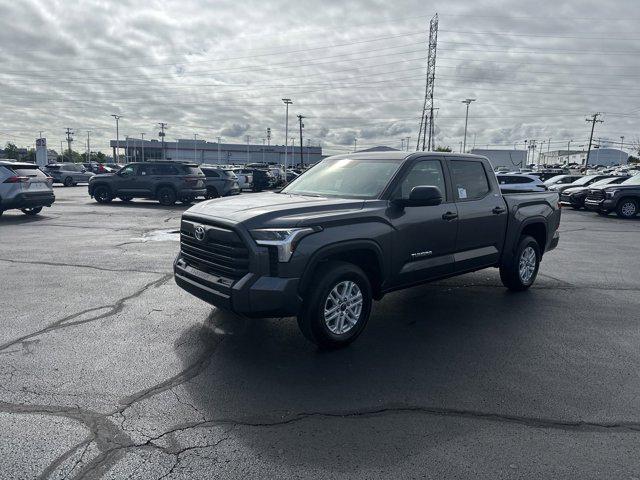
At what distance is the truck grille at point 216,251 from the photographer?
433cm

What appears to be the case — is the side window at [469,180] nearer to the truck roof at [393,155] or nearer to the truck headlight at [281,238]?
the truck roof at [393,155]

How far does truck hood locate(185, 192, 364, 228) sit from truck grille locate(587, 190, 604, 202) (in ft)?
57.0

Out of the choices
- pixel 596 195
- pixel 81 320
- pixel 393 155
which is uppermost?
pixel 393 155

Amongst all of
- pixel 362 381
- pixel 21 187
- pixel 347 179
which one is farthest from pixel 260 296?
pixel 21 187

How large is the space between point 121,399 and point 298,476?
160cm

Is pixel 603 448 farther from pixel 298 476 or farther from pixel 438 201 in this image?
pixel 438 201

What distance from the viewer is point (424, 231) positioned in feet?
17.5

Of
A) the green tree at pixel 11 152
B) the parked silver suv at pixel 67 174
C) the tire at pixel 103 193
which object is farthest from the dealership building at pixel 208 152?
the tire at pixel 103 193

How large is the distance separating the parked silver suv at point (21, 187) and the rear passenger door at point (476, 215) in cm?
1283

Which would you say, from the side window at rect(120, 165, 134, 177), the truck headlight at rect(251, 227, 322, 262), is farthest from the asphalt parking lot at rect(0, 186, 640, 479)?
the side window at rect(120, 165, 134, 177)

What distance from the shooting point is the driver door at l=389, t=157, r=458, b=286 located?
16.7ft

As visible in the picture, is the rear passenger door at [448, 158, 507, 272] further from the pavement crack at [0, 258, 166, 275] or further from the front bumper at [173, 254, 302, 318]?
the pavement crack at [0, 258, 166, 275]

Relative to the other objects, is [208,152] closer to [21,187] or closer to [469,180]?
[21,187]

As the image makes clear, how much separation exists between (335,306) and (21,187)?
1290 cm
